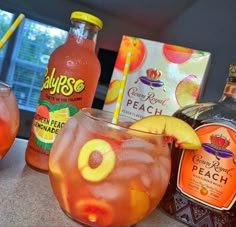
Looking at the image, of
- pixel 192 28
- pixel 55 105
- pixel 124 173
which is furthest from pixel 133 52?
pixel 192 28

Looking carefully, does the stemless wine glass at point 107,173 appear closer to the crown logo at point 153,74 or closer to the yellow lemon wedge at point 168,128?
the yellow lemon wedge at point 168,128

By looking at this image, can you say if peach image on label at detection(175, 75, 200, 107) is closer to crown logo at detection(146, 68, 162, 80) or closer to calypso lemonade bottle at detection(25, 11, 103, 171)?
crown logo at detection(146, 68, 162, 80)

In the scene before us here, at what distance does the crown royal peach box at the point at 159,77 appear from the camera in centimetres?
55

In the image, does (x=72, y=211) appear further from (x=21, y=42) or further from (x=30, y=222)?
(x=21, y=42)

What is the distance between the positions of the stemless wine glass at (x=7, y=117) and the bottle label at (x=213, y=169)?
10.0 inches

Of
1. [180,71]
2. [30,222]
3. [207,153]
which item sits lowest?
[30,222]

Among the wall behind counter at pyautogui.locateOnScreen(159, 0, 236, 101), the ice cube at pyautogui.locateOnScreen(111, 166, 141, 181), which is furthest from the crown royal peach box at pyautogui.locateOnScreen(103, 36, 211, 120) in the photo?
the ice cube at pyautogui.locateOnScreen(111, 166, 141, 181)

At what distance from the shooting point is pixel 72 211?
0.39 metres

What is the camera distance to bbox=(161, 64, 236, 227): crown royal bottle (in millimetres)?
460

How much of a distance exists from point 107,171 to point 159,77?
262 millimetres

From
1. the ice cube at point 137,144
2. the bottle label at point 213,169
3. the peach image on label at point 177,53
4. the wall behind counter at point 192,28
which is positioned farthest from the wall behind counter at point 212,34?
the ice cube at point 137,144

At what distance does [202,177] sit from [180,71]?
0.61 ft

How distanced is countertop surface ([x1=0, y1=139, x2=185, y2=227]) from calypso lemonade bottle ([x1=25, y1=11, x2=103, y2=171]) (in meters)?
0.04

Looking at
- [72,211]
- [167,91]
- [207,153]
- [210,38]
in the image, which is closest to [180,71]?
[167,91]
